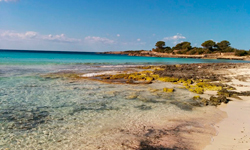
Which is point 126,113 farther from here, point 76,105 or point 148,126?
point 76,105

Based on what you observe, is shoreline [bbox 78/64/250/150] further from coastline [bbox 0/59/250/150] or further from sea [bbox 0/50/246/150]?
sea [bbox 0/50/246/150]

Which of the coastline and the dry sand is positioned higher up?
the dry sand

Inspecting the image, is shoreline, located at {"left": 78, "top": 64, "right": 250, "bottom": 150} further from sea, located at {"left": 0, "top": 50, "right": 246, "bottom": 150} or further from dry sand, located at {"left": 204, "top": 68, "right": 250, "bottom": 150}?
sea, located at {"left": 0, "top": 50, "right": 246, "bottom": 150}

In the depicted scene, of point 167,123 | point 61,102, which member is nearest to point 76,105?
point 61,102

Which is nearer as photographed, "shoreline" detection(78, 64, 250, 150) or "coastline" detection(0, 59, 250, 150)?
"shoreline" detection(78, 64, 250, 150)

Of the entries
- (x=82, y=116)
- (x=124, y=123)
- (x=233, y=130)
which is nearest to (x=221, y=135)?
(x=233, y=130)

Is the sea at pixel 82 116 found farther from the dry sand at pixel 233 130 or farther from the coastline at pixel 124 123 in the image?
the dry sand at pixel 233 130

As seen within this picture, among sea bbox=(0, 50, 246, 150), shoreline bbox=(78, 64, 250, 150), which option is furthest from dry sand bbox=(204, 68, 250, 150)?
sea bbox=(0, 50, 246, 150)

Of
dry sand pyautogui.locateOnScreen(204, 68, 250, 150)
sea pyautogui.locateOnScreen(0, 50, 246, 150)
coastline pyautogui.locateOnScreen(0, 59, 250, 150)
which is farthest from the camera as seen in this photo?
sea pyautogui.locateOnScreen(0, 50, 246, 150)

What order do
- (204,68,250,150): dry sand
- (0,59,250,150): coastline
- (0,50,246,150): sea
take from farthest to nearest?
(0,50,246,150): sea → (0,59,250,150): coastline → (204,68,250,150): dry sand

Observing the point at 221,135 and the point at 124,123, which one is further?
the point at 124,123

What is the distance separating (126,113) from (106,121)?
1498mm

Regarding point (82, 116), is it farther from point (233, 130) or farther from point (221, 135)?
point (233, 130)

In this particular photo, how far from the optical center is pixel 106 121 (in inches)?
328
